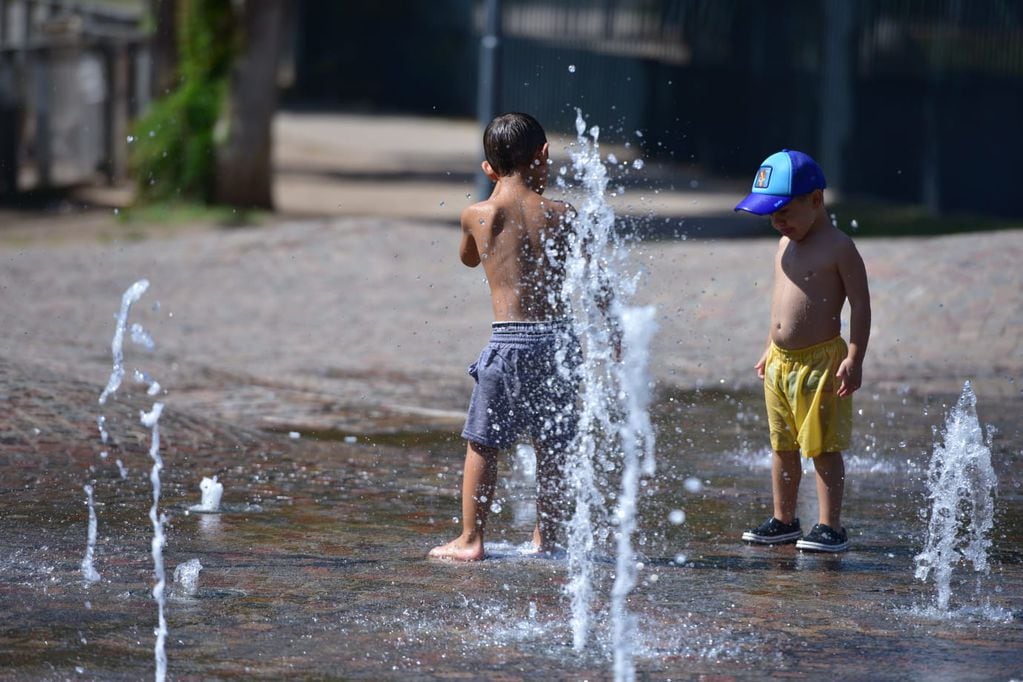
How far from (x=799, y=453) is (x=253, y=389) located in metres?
3.56

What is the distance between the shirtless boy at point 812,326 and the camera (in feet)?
17.1

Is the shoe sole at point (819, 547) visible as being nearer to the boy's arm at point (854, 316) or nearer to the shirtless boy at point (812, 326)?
the shirtless boy at point (812, 326)

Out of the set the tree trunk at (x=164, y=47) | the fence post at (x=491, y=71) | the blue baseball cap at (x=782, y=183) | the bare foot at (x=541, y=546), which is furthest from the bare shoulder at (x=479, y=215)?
the tree trunk at (x=164, y=47)

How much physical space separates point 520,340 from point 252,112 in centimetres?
1094

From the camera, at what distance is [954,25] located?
1582 centimetres

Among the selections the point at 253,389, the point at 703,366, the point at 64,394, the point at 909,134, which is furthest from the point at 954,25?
the point at 64,394

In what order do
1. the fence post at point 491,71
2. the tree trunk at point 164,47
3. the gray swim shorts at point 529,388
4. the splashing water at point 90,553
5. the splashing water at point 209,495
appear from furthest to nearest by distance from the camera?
the tree trunk at point 164,47 → the fence post at point 491,71 → the splashing water at point 209,495 → the gray swim shorts at point 529,388 → the splashing water at point 90,553

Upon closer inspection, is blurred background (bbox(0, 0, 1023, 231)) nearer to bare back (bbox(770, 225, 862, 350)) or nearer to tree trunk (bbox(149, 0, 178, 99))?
tree trunk (bbox(149, 0, 178, 99))

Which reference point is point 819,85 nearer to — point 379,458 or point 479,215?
point 379,458

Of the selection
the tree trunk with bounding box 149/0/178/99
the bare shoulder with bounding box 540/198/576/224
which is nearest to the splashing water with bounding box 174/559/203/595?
the bare shoulder with bounding box 540/198/576/224

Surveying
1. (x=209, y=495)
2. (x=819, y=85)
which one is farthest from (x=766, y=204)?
(x=819, y=85)

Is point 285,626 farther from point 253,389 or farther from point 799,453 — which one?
point 253,389

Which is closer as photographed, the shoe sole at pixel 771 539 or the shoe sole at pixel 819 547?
the shoe sole at pixel 819 547

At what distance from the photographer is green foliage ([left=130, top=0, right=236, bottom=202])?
1515cm
